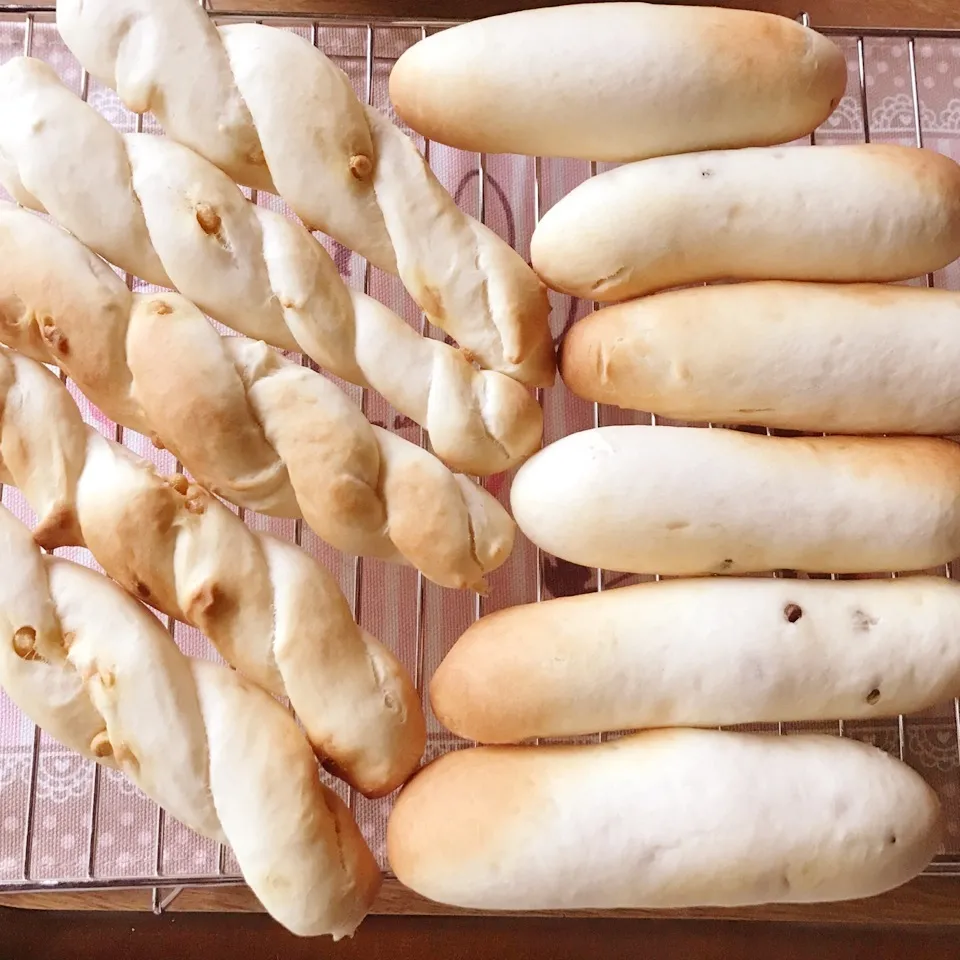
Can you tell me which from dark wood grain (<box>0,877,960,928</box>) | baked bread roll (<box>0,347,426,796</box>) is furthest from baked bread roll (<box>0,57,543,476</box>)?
dark wood grain (<box>0,877,960,928</box>)

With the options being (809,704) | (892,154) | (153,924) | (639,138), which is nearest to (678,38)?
(639,138)

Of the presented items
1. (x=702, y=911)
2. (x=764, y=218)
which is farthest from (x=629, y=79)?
(x=702, y=911)

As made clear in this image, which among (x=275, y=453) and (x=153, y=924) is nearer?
(x=275, y=453)

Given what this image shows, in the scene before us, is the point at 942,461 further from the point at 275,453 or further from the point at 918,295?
the point at 275,453

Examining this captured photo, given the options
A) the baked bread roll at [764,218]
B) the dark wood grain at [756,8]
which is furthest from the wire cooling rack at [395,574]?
the baked bread roll at [764,218]

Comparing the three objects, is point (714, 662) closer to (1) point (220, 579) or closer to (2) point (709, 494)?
(2) point (709, 494)

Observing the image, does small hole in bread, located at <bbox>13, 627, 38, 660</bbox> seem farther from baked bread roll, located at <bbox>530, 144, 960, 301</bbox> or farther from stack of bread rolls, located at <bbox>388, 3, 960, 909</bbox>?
baked bread roll, located at <bbox>530, 144, 960, 301</bbox>
